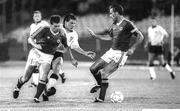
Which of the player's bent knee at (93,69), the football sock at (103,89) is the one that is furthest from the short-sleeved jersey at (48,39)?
the football sock at (103,89)

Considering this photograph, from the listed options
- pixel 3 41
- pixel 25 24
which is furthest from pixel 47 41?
pixel 25 24

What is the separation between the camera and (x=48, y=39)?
12742mm

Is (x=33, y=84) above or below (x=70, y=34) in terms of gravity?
below

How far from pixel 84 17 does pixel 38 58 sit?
3270cm

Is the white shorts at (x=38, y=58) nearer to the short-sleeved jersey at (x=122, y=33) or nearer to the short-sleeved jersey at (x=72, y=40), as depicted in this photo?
the short-sleeved jersey at (x=72, y=40)

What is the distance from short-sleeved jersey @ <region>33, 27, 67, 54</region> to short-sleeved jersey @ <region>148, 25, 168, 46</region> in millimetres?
9600

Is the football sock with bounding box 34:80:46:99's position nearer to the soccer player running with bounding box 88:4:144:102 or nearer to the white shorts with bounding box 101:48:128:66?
the soccer player running with bounding box 88:4:144:102

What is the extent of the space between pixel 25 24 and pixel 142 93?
31.5m

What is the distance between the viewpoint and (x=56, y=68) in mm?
14094

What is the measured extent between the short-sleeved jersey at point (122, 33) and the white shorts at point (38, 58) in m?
1.45

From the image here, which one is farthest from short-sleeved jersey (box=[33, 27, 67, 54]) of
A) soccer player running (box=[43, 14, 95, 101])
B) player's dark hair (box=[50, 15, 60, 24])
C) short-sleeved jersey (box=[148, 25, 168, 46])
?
short-sleeved jersey (box=[148, 25, 168, 46])

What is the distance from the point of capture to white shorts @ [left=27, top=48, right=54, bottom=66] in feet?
42.0

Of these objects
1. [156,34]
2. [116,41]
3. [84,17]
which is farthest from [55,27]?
[84,17]

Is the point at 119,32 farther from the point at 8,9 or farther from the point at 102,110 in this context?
the point at 8,9
